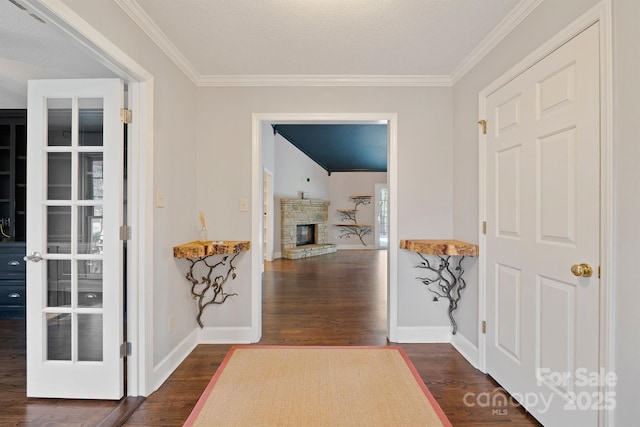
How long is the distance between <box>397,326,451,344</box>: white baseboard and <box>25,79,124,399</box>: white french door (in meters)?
2.23

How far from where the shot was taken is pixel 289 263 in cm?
682

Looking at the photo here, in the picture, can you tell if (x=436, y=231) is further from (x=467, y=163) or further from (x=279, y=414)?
(x=279, y=414)

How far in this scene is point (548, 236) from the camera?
1615mm

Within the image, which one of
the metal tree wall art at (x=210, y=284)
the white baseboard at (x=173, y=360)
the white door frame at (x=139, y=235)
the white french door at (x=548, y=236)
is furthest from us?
the metal tree wall art at (x=210, y=284)

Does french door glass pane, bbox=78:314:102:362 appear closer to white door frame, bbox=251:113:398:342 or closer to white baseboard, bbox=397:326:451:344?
white door frame, bbox=251:113:398:342

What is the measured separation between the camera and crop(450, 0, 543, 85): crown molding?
1.75m

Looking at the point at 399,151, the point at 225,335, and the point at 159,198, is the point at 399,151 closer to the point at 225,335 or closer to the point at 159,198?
the point at 159,198

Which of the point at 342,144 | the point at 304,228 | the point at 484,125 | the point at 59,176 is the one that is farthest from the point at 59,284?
the point at 342,144

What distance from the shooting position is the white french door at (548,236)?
1.36 meters

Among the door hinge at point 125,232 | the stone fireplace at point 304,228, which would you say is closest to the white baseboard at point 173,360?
the door hinge at point 125,232

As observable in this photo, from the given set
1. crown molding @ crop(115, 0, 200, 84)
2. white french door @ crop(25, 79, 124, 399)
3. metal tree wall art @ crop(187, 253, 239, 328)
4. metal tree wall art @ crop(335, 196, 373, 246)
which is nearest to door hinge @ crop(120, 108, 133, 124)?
white french door @ crop(25, 79, 124, 399)

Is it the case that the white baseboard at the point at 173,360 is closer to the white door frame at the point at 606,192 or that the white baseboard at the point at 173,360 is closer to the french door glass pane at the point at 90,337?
the french door glass pane at the point at 90,337

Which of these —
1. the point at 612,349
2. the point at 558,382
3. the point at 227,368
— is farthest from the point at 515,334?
the point at 227,368

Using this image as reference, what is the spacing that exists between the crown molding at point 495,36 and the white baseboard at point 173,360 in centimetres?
330
